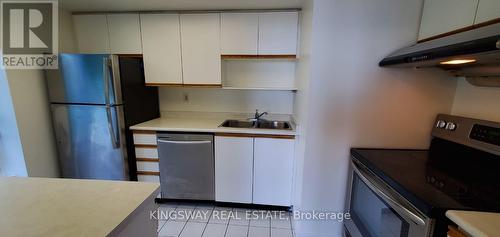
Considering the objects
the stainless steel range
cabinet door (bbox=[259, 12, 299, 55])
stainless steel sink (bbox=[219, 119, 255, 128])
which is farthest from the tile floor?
cabinet door (bbox=[259, 12, 299, 55])

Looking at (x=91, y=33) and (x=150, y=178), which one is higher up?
(x=91, y=33)

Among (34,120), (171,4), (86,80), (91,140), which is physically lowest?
(91,140)

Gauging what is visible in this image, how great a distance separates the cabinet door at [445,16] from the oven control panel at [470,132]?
0.54m

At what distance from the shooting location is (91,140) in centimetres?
203

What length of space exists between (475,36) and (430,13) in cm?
66

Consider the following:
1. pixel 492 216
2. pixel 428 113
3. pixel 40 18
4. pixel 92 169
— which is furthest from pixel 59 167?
pixel 428 113

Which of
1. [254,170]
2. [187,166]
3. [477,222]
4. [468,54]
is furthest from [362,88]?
[187,166]

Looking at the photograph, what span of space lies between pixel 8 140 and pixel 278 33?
274 centimetres

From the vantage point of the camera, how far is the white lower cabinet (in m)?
2.00

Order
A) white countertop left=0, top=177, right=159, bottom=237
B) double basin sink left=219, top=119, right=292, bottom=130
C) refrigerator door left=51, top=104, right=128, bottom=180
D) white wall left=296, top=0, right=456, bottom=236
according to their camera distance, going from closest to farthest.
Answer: white countertop left=0, top=177, right=159, bottom=237, white wall left=296, top=0, right=456, bottom=236, refrigerator door left=51, top=104, right=128, bottom=180, double basin sink left=219, top=119, right=292, bottom=130

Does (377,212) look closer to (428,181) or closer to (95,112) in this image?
(428,181)

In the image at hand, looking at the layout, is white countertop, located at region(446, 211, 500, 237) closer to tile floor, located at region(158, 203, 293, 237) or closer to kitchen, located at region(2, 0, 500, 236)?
kitchen, located at region(2, 0, 500, 236)

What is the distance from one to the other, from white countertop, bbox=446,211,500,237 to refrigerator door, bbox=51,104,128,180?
7.88ft

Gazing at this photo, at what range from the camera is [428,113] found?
1.47 metres
